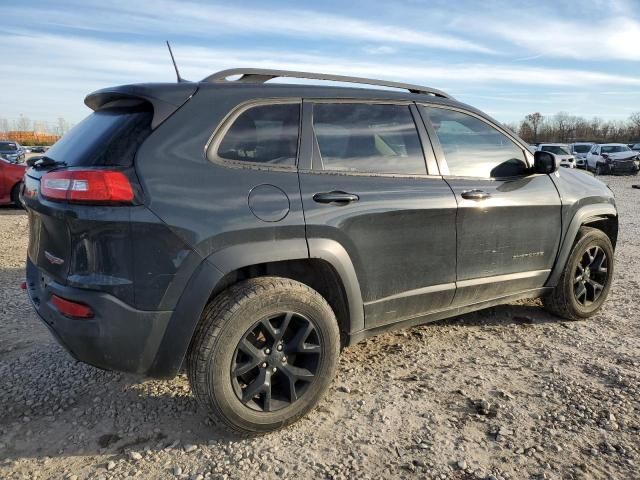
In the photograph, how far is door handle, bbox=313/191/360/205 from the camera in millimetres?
2723

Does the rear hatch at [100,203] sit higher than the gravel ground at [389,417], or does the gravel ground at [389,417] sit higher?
the rear hatch at [100,203]

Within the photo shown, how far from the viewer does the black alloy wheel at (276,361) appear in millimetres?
2588

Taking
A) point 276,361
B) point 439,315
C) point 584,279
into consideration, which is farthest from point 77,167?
point 584,279

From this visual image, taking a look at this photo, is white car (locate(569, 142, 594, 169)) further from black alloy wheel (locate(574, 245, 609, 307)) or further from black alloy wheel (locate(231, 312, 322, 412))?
black alloy wheel (locate(231, 312, 322, 412))

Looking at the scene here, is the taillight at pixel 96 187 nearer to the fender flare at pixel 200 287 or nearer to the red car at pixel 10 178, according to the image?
the fender flare at pixel 200 287

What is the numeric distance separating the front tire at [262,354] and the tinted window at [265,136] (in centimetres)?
64

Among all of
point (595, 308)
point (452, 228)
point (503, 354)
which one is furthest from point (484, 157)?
point (595, 308)

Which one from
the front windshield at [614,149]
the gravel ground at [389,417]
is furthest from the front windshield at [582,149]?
the gravel ground at [389,417]

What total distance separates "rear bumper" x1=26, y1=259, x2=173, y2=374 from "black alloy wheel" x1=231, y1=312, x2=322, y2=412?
42 centimetres

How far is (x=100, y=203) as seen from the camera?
2.28m

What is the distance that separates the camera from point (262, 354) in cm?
262

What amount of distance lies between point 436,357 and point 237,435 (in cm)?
158

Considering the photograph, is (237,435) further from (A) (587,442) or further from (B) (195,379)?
(A) (587,442)

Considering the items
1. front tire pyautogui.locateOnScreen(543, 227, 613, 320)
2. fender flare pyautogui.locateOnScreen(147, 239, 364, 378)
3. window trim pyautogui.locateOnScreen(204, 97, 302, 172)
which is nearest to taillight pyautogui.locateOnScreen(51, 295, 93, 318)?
fender flare pyautogui.locateOnScreen(147, 239, 364, 378)
